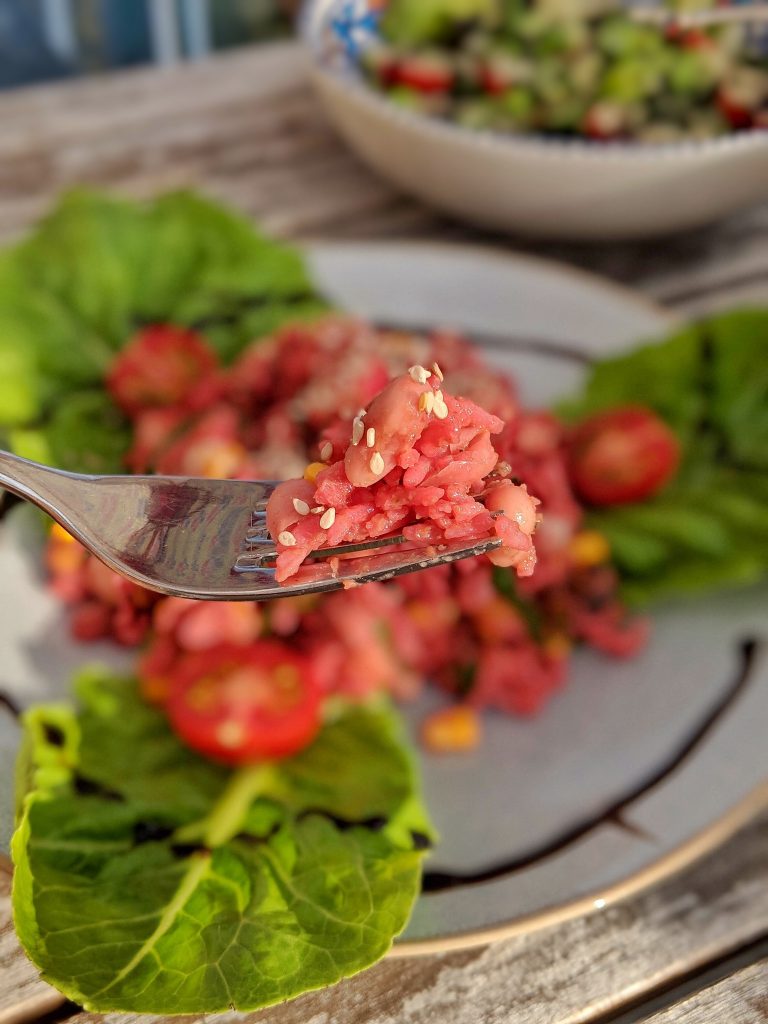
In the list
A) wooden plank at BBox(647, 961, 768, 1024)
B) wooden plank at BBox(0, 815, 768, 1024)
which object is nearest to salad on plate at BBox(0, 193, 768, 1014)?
wooden plank at BBox(0, 815, 768, 1024)

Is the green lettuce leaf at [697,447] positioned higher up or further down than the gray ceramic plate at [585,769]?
higher up

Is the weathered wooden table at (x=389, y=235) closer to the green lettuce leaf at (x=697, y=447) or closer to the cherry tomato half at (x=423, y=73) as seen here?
the cherry tomato half at (x=423, y=73)

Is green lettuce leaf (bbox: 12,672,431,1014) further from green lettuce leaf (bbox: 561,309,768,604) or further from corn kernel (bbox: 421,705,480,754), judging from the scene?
green lettuce leaf (bbox: 561,309,768,604)

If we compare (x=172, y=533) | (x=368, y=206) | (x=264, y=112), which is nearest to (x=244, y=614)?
(x=172, y=533)

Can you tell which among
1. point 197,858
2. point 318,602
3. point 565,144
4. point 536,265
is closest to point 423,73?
point 565,144

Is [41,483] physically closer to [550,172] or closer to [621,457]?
[621,457]

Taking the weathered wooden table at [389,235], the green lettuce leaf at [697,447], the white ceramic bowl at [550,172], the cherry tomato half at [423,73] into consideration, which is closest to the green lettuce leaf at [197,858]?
the weathered wooden table at [389,235]

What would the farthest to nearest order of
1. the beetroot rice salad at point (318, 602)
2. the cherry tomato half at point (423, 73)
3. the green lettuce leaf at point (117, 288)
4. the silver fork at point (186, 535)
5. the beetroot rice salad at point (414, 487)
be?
1. the cherry tomato half at point (423, 73)
2. the green lettuce leaf at point (117, 288)
3. the beetroot rice salad at point (318, 602)
4. the silver fork at point (186, 535)
5. the beetroot rice salad at point (414, 487)

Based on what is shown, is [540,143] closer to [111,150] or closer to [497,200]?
[497,200]
